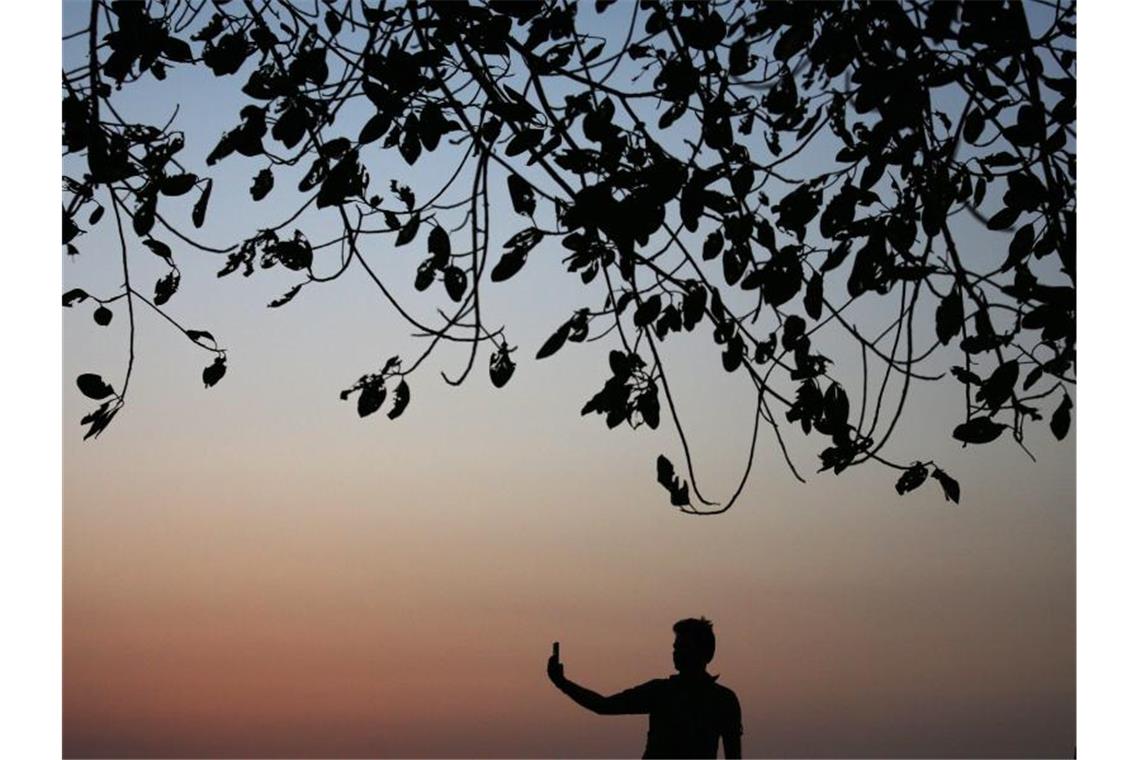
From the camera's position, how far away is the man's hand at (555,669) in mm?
3312

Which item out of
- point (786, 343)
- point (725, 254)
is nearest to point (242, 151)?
point (725, 254)

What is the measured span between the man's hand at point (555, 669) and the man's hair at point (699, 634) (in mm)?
361

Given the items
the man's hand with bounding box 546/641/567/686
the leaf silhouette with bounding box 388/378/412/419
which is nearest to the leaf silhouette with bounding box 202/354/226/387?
the leaf silhouette with bounding box 388/378/412/419

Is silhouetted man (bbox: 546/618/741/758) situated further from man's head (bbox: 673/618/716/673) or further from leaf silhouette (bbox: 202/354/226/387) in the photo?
leaf silhouette (bbox: 202/354/226/387)

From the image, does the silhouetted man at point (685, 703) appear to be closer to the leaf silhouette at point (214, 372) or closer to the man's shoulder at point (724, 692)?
the man's shoulder at point (724, 692)

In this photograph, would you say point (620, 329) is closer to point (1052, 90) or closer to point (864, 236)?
point (864, 236)

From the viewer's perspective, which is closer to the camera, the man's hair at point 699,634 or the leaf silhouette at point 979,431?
the leaf silhouette at point 979,431

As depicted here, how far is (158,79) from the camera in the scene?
95.8 inches

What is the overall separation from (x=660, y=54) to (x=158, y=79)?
40.5 inches

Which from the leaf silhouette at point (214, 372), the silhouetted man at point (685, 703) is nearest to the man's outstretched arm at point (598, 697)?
the silhouetted man at point (685, 703)

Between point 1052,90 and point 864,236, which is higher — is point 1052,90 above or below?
above

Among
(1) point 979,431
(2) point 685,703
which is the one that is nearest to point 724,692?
(2) point 685,703
